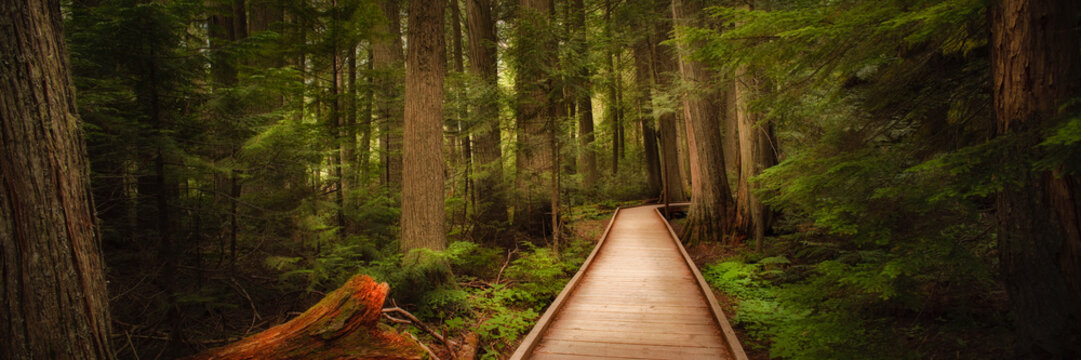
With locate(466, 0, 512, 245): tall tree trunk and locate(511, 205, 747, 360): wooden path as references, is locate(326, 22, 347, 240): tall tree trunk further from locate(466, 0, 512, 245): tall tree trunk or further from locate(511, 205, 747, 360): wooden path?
locate(511, 205, 747, 360): wooden path

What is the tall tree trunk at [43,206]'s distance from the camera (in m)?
1.96

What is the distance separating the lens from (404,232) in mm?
5938

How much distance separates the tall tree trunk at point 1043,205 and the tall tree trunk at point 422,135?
5.87 meters

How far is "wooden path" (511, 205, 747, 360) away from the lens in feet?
13.6

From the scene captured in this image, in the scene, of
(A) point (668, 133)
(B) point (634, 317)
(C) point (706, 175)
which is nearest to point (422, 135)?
(B) point (634, 317)

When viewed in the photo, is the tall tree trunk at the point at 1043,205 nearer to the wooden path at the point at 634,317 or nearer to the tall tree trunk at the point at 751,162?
the wooden path at the point at 634,317

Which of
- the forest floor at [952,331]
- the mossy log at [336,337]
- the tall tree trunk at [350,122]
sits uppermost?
the tall tree trunk at [350,122]

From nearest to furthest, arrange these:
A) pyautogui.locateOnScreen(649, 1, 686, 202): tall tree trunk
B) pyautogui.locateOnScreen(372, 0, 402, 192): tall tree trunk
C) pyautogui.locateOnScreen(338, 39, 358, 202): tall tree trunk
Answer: pyautogui.locateOnScreen(338, 39, 358, 202): tall tree trunk < pyautogui.locateOnScreen(372, 0, 402, 192): tall tree trunk < pyautogui.locateOnScreen(649, 1, 686, 202): tall tree trunk

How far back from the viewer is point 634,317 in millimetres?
5078

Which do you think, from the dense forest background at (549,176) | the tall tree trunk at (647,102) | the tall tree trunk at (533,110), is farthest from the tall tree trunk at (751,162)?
the tall tree trunk at (647,102)

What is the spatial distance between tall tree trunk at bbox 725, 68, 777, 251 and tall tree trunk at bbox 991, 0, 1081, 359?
5.65m

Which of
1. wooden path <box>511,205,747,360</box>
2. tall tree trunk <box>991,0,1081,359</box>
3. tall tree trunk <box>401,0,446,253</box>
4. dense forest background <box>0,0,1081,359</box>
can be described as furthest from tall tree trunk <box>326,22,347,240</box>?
tall tree trunk <box>991,0,1081,359</box>

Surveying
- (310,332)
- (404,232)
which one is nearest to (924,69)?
(310,332)

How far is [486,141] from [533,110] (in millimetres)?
1454
